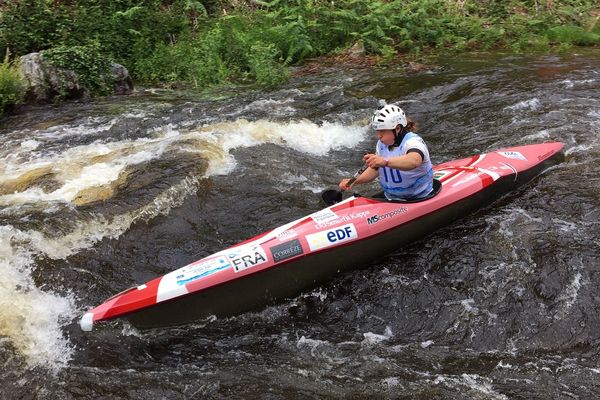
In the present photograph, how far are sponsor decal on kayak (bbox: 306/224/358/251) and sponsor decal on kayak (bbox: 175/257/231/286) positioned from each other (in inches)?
30.9

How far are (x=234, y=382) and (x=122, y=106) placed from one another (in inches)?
269

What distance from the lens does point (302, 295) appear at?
480 cm

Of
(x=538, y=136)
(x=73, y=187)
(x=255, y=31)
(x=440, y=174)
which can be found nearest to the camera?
(x=440, y=174)

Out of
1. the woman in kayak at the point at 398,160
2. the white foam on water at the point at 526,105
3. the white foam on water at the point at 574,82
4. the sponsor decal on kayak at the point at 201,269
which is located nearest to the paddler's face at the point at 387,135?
the woman in kayak at the point at 398,160

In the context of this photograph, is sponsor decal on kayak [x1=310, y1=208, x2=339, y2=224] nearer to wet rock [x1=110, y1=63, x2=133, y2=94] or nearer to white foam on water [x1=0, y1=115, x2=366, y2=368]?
white foam on water [x1=0, y1=115, x2=366, y2=368]

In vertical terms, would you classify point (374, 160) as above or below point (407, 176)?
above

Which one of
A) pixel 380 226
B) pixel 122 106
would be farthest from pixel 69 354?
pixel 122 106

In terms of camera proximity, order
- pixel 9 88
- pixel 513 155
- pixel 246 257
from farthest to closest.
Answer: pixel 9 88 → pixel 513 155 → pixel 246 257

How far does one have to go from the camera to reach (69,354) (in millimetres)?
4043

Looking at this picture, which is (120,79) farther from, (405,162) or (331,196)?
(405,162)

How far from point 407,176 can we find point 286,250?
1442 mm

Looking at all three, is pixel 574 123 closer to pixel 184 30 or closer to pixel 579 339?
pixel 579 339

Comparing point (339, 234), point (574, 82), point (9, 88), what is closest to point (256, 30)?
point (9, 88)

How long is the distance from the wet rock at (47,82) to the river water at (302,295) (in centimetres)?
65
